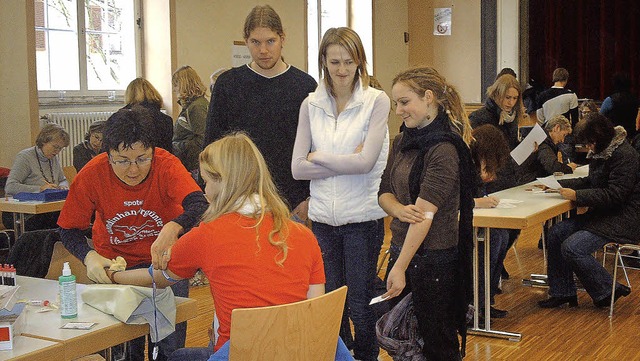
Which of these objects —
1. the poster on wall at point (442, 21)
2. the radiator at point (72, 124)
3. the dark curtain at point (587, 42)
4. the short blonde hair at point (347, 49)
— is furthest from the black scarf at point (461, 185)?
the dark curtain at point (587, 42)

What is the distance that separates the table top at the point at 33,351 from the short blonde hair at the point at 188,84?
14.1 feet

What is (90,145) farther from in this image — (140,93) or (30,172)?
(140,93)

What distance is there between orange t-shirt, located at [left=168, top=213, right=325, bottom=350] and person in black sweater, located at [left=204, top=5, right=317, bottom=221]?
4.09 ft

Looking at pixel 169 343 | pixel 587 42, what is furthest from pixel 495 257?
pixel 587 42

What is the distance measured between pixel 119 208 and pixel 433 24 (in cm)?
985

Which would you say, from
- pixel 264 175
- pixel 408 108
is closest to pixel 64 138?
pixel 408 108

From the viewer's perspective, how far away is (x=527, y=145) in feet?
18.1

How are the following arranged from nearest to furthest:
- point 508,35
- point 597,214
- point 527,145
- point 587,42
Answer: point 597,214, point 527,145, point 508,35, point 587,42

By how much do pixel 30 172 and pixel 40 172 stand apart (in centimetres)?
7

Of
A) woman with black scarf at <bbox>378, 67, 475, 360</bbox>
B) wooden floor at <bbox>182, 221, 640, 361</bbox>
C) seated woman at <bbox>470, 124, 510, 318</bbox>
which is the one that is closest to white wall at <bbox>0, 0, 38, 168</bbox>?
wooden floor at <bbox>182, 221, 640, 361</bbox>

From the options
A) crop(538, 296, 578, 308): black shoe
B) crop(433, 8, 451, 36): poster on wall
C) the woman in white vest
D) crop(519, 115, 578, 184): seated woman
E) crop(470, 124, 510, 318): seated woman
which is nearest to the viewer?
the woman in white vest

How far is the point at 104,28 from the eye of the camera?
782cm

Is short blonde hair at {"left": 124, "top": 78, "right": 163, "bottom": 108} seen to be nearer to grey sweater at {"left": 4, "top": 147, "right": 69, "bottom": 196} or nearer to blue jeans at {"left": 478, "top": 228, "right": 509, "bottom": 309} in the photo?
grey sweater at {"left": 4, "top": 147, "right": 69, "bottom": 196}

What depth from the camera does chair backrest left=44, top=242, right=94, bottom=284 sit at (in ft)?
10.4
